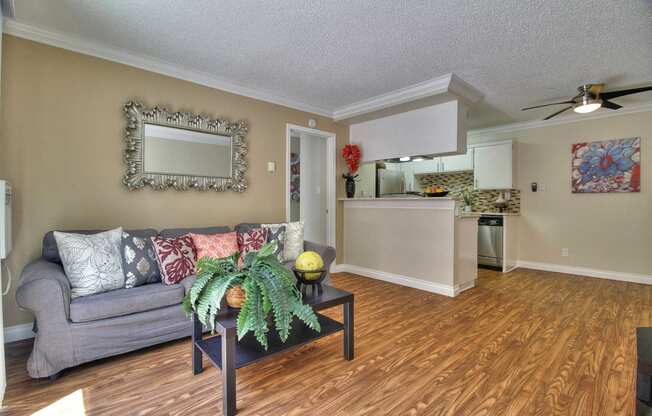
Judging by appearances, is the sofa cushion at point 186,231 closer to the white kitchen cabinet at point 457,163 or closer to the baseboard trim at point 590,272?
the white kitchen cabinet at point 457,163

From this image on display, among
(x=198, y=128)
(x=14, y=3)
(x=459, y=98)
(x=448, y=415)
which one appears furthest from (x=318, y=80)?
(x=448, y=415)

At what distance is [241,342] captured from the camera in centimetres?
185

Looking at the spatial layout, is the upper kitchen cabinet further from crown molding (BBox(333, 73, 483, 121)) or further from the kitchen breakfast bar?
crown molding (BBox(333, 73, 483, 121))

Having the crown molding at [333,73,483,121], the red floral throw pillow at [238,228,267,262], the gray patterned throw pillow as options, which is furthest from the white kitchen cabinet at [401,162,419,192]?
the gray patterned throw pillow

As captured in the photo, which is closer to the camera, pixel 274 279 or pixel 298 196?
pixel 274 279

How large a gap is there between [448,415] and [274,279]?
3.66 feet

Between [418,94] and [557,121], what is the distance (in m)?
2.83

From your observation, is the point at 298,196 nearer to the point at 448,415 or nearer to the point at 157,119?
the point at 157,119

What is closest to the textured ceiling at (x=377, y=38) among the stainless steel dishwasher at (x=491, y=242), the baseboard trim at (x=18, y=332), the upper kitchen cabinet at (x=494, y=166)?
Result: the upper kitchen cabinet at (x=494, y=166)

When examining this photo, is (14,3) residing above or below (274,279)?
above

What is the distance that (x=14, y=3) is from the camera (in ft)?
6.97

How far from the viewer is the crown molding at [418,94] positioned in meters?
3.35

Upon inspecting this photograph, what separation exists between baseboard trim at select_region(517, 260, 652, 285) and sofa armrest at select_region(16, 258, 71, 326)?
19.7ft

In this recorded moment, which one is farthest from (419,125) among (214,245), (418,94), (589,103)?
(214,245)
